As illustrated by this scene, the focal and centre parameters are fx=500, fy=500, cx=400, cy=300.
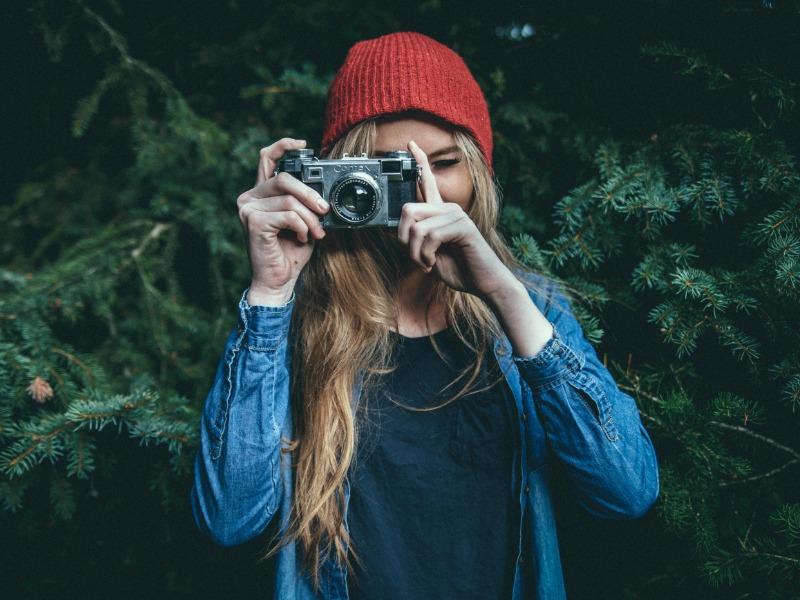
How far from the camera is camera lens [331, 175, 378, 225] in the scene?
3.39 feet

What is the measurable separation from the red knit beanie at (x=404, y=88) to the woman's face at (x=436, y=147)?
4 centimetres

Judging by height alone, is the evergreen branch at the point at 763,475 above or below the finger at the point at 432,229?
below

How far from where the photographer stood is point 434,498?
1.03 meters

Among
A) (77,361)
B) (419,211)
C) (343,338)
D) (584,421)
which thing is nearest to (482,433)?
(584,421)

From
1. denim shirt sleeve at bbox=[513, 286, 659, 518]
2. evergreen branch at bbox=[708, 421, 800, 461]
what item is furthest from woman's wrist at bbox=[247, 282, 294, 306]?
evergreen branch at bbox=[708, 421, 800, 461]

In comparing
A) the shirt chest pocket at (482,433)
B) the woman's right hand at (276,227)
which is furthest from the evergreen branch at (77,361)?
the shirt chest pocket at (482,433)

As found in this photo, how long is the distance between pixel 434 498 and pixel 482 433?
6.6 inches

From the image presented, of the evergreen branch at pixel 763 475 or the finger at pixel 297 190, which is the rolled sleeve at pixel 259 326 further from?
the evergreen branch at pixel 763 475

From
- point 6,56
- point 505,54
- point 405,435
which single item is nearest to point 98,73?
point 6,56

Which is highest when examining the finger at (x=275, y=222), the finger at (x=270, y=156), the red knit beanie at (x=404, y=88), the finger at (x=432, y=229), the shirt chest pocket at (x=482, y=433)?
the red knit beanie at (x=404, y=88)

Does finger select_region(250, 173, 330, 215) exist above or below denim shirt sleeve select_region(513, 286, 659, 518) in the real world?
above

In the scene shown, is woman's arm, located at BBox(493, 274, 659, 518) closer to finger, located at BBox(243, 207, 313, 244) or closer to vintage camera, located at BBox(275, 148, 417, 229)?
vintage camera, located at BBox(275, 148, 417, 229)

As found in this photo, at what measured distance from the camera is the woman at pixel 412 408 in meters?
0.95

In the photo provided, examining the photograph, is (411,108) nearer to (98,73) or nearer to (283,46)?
(283,46)
